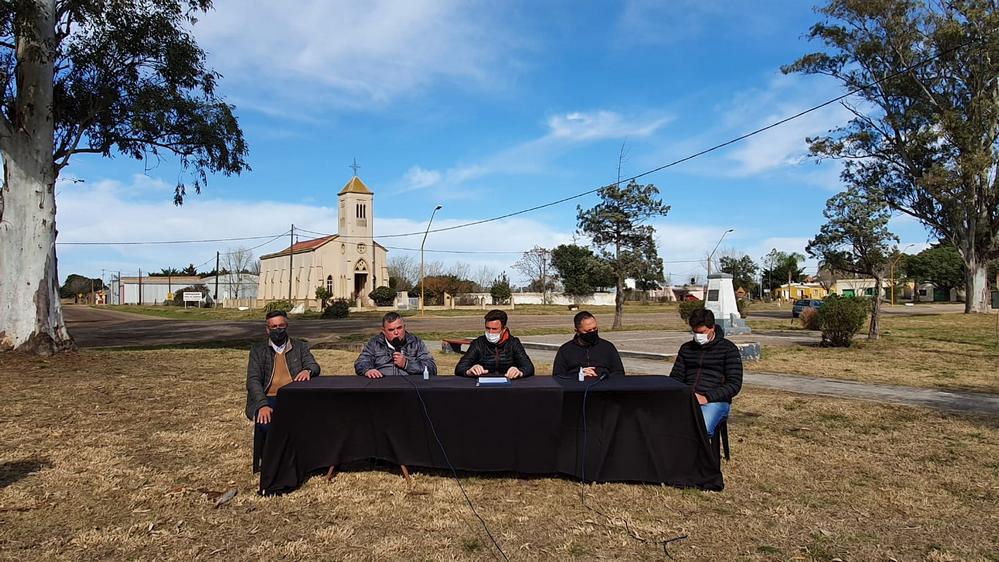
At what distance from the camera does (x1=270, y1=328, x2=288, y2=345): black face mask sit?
18.7 ft

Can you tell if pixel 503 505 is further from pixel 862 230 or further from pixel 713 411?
pixel 862 230

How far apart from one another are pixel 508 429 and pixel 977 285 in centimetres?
3844

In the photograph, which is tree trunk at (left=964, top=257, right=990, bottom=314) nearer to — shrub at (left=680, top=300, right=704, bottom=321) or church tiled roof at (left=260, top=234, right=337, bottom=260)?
shrub at (left=680, top=300, right=704, bottom=321)

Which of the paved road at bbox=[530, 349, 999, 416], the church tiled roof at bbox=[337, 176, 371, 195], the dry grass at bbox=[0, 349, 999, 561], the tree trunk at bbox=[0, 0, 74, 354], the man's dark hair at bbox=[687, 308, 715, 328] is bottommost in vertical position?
the dry grass at bbox=[0, 349, 999, 561]

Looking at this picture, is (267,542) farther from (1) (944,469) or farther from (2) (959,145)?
(2) (959,145)

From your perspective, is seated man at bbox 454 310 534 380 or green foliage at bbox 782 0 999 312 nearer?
seated man at bbox 454 310 534 380

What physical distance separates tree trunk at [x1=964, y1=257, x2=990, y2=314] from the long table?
121 feet

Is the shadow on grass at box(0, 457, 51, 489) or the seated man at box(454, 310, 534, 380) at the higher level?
the seated man at box(454, 310, 534, 380)

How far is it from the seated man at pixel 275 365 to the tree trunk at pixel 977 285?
3823cm

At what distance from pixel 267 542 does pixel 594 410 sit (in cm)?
243

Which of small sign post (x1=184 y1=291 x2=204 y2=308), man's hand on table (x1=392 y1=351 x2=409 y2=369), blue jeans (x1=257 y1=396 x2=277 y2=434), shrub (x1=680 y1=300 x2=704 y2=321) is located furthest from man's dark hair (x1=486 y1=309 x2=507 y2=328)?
small sign post (x1=184 y1=291 x2=204 y2=308)

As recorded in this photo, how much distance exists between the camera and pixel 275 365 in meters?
5.67

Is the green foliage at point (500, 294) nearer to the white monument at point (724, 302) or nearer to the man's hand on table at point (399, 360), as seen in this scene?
the white monument at point (724, 302)

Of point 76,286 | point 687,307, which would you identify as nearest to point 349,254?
point 687,307
